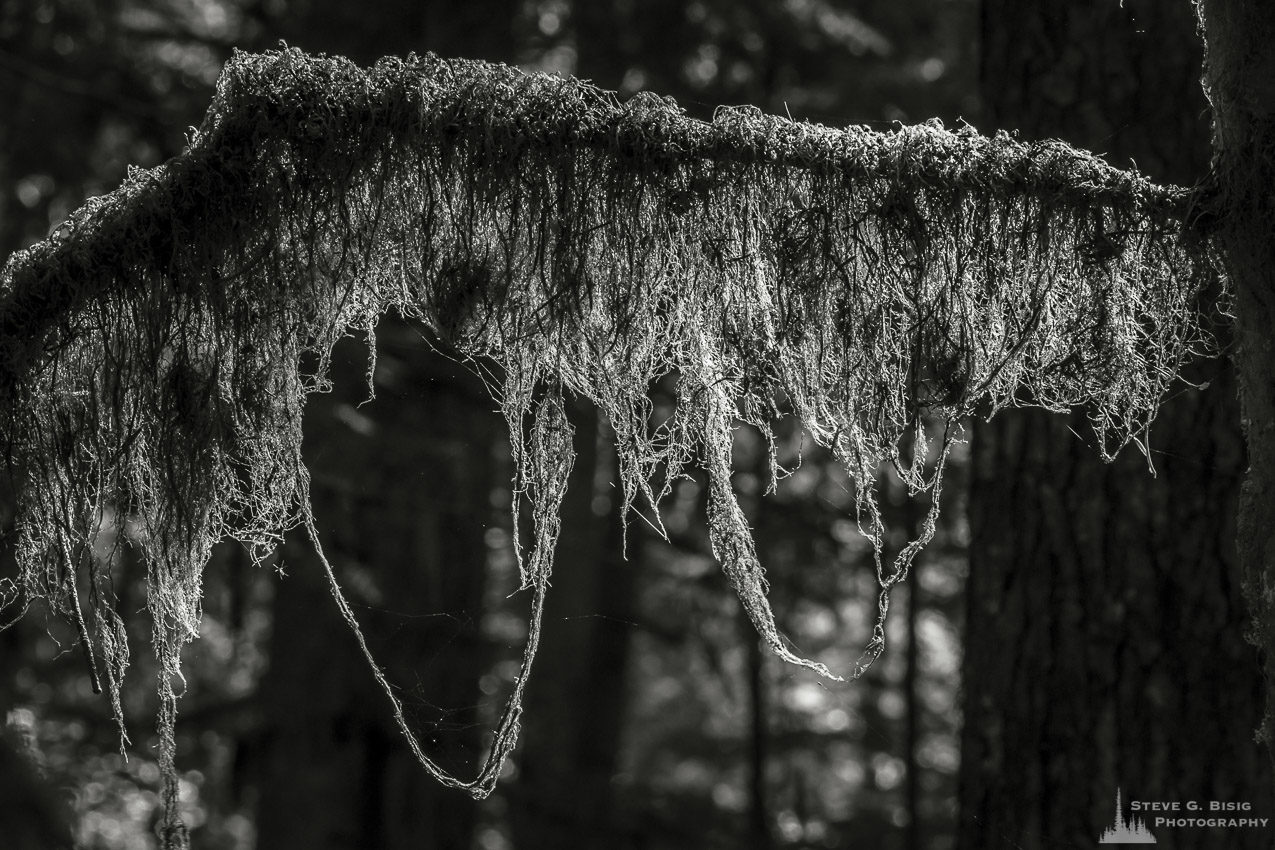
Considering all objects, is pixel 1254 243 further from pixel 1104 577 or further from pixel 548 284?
pixel 1104 577

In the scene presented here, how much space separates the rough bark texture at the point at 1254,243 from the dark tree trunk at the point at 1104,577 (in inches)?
36.0

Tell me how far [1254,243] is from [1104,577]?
126 cm

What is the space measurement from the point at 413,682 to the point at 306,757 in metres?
0.63

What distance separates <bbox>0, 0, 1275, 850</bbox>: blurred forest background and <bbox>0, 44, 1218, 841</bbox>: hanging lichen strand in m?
0.30

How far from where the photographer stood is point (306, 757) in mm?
5223

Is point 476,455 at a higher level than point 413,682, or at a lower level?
higher

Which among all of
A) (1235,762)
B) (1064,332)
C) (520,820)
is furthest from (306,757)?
(1064,332)

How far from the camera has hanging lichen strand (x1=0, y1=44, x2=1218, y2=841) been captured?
1.82 m

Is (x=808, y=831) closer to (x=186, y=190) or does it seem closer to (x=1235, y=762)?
(x=1235, y=762)

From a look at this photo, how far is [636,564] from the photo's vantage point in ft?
25.0
